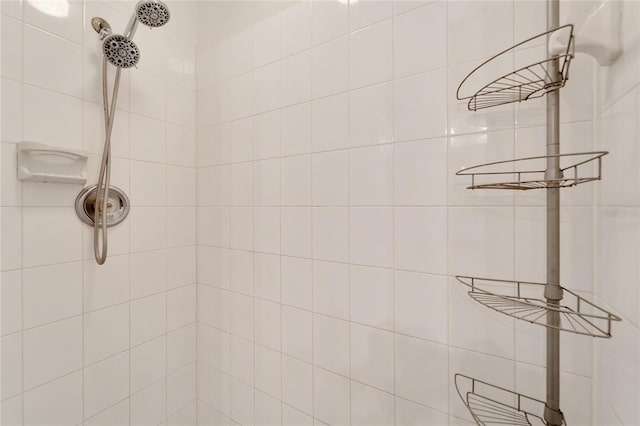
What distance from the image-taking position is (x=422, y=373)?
0.86 metres

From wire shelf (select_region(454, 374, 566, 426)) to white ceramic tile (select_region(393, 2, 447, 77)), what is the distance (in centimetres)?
91

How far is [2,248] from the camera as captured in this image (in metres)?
0.83

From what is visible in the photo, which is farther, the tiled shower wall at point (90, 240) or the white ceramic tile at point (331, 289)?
the white ceramic tile at point (331, 289)

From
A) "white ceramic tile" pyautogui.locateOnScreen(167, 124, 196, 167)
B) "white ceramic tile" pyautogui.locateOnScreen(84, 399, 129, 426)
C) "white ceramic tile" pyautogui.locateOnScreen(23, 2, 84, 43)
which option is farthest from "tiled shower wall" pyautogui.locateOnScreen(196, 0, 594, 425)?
"white ceramic tile" pyautogui.locateOnScreen(23, 2, 84, 43)

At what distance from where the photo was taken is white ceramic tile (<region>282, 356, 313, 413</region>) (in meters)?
1.07

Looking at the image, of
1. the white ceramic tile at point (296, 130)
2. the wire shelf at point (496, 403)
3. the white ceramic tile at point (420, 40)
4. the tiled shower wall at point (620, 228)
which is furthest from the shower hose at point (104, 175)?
the tiled shower wall at point (620, 228)

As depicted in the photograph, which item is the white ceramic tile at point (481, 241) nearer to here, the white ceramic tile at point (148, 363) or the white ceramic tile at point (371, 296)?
the white ceramic tile at point (371, 296)

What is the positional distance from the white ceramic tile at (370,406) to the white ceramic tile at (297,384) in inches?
7.2

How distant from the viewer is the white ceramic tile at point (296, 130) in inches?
41.8

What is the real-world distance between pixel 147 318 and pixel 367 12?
149cm

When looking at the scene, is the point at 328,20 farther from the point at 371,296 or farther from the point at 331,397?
the point at 331,397

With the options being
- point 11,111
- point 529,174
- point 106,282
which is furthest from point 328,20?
point 106,282

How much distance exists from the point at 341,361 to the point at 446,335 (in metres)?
0.39

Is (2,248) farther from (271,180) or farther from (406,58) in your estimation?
(406,58)
